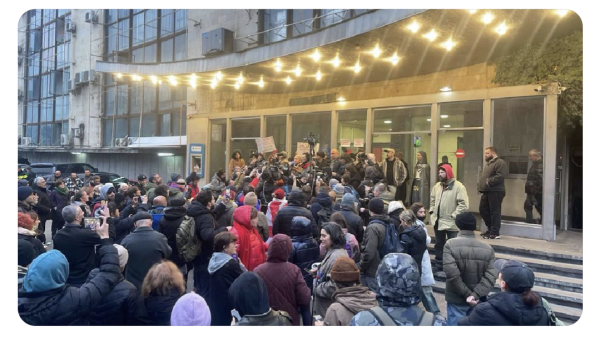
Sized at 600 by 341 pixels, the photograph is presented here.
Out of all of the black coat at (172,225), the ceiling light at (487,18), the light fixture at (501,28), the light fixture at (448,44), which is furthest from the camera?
the light fixture at (448,44)

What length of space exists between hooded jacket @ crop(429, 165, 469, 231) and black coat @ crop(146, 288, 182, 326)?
16.3 ft

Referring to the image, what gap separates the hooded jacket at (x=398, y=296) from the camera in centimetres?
262

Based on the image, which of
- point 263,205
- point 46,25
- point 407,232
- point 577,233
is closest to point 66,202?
point 263,205

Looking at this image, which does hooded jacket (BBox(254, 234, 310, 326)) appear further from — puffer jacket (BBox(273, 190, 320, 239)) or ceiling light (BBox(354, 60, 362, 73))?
ceiling light (BBox(354, 60, 362, 73))

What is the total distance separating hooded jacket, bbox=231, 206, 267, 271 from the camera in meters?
4.98

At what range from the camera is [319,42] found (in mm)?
9680

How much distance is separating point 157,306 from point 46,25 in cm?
3088

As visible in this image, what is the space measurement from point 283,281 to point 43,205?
24.6ft

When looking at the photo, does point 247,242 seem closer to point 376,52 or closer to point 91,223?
point 91,223

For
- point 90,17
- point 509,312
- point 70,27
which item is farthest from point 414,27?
point 70,27

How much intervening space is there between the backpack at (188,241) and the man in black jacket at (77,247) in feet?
3.66

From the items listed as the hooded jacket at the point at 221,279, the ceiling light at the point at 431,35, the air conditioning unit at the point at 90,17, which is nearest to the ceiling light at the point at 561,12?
the ceiling light at the point at 431,35

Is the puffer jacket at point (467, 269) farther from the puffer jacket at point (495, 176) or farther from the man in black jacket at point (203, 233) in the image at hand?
the puffer jacket at point (495, 176)

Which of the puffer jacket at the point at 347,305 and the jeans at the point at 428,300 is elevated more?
the puffer jacket at the point at 347,305
